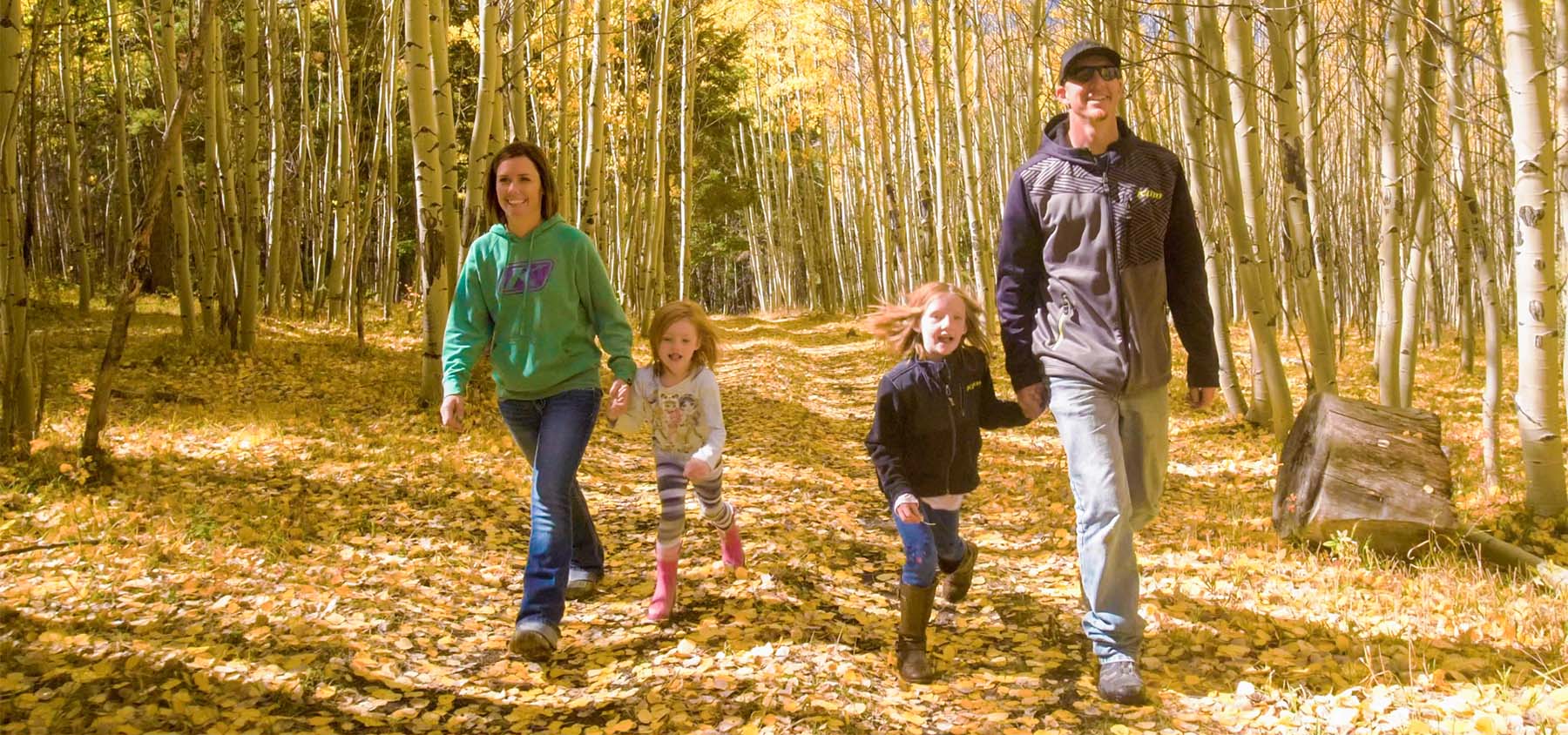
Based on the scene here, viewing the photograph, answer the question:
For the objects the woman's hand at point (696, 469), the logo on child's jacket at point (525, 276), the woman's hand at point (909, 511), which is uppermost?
the logo on child's jacket at point (525, 276)

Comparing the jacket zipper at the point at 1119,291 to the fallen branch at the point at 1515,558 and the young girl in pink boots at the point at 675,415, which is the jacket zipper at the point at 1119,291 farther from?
the fallen branch at the point at 1515,558

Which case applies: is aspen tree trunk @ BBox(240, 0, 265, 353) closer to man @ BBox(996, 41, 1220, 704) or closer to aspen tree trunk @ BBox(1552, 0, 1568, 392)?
man @ BBox(996, 41, 1220, 704)

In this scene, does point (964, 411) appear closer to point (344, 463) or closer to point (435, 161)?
point (344, 463)

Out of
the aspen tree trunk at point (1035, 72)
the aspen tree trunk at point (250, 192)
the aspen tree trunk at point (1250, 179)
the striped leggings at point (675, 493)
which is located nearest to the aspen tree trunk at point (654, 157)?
the aspen tree trunk at point (1035, 72)

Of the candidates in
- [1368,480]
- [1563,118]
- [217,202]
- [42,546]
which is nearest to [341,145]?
[217,202]

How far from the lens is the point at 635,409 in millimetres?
3762

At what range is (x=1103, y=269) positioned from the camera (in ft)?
9.73

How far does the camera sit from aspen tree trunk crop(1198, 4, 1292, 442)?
614cm

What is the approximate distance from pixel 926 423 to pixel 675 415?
1048 millimetres

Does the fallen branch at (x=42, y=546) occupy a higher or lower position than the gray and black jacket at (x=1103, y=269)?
lower

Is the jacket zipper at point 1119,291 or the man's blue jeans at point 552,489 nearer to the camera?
the jacket zipper at point 1119,291

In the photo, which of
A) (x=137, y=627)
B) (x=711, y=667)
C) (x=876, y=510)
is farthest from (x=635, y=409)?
(x=876, y=510)

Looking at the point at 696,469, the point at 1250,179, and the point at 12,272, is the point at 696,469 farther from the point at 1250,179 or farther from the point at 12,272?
the point at 1250,179

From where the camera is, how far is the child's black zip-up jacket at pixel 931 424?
329cm
